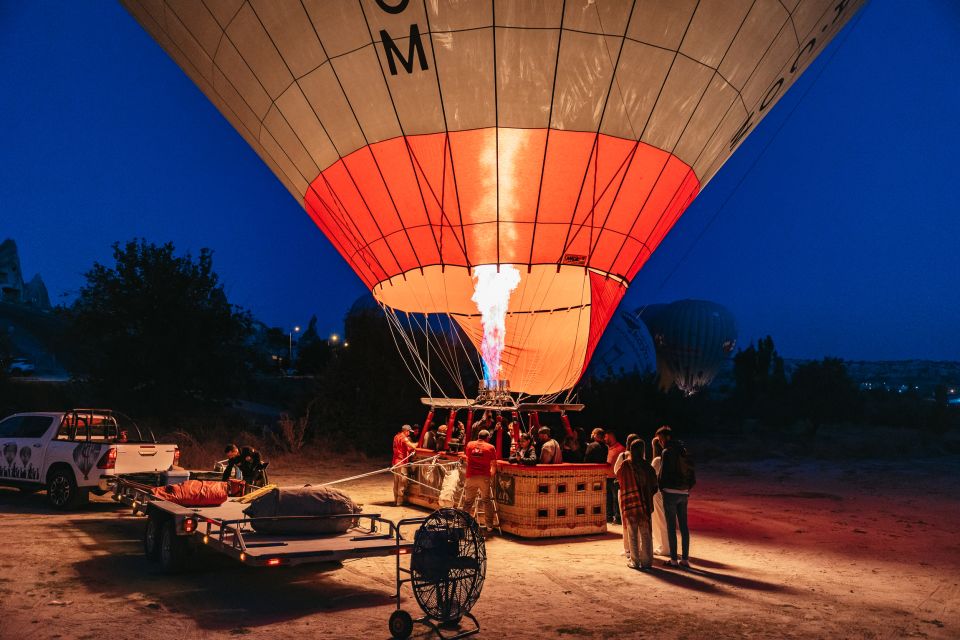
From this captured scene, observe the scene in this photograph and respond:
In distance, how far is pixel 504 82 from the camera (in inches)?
369

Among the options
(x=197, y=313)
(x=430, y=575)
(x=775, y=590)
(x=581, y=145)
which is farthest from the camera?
(x=197, y=313)

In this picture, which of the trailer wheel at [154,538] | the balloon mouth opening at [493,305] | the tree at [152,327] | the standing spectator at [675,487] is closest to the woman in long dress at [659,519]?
the standing spectator at [675,487]

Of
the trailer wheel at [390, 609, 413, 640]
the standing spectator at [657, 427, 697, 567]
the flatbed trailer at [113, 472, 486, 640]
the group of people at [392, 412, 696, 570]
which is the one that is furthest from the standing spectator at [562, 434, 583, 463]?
the trailer wheel at [390, 609, 413, 640]

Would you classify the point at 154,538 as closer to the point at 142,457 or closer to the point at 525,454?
the point at 142,457

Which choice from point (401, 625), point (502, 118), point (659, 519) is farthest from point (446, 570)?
point (502, 118)

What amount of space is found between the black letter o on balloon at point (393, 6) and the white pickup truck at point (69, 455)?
7632 millimetres

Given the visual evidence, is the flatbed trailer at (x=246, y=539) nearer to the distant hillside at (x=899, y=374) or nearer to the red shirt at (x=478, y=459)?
the red shirt at (x=478, y=459)

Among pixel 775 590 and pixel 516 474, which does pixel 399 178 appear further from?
pixel 775 590

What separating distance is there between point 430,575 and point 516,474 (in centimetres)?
459

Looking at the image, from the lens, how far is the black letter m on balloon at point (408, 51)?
29.8 ft

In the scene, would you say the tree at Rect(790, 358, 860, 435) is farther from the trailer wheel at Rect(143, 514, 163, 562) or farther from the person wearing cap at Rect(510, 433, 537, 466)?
the trailer wheel at Rect(143, 514, 163, 562)

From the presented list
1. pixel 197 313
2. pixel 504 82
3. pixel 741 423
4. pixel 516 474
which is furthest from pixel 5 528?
pixel 741 423

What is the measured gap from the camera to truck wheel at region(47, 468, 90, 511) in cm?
1181

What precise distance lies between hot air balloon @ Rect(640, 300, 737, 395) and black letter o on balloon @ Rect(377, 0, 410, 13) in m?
48.1
